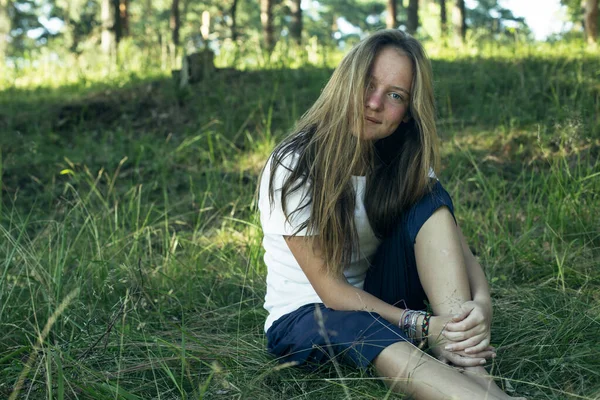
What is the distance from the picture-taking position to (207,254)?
384 cm

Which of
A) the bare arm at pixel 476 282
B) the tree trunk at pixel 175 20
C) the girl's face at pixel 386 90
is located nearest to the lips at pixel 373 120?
the girl's face at pixel 386 90

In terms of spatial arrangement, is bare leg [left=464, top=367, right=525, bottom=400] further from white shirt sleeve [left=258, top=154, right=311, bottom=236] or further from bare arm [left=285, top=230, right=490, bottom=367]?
white shirt sleeve [left=258, top=154, right=311, bottom=236]

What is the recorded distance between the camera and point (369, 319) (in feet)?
7.24

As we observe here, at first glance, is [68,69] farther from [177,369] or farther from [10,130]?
[177,369]

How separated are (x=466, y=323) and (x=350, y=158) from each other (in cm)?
67

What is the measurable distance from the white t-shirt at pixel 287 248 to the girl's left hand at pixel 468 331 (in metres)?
0.45

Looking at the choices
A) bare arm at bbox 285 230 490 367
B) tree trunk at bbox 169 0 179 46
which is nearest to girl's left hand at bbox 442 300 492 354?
bare arm at bbox 285 230 490 367

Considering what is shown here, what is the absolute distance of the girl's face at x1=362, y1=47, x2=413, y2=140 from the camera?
2.41 metres

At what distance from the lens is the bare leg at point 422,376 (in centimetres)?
194

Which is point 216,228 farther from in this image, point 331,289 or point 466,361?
point 466,361

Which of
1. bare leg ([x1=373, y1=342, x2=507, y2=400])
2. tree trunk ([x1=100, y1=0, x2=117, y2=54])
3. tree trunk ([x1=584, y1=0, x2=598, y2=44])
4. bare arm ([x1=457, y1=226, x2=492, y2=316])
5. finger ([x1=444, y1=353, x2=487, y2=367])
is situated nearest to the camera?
bare leg ([x1=373, y1=342, x2=507, y2=400])

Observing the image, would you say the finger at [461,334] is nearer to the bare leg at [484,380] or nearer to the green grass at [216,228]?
the bare leg at [484,380]

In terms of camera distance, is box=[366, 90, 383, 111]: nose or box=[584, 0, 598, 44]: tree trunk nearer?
box=[366, 90, 383, 111]: nose

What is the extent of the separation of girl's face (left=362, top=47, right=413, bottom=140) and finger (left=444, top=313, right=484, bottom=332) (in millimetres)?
703
